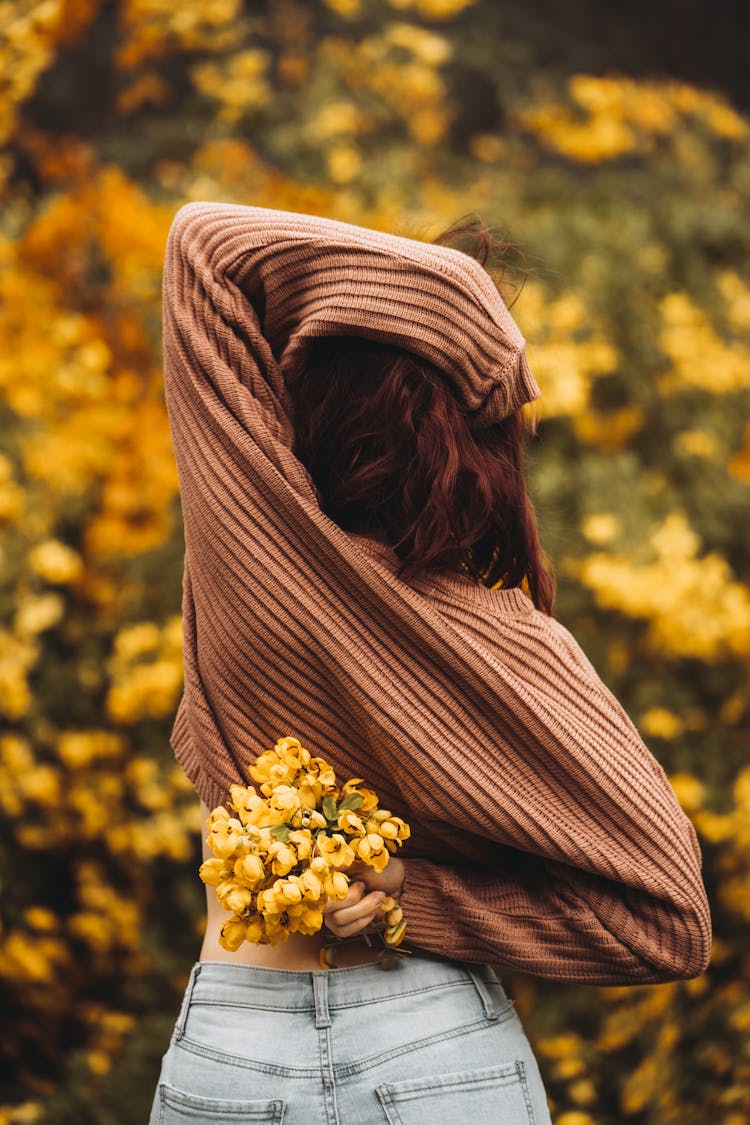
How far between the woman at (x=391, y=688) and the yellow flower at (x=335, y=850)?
102 mm

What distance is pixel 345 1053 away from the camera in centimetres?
103

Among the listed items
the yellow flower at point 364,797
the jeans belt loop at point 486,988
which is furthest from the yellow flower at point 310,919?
the jeans belt loop at point 486,988

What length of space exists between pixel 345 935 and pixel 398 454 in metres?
0.48

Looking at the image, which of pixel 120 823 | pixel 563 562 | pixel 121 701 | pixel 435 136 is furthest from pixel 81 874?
pixel 435 136

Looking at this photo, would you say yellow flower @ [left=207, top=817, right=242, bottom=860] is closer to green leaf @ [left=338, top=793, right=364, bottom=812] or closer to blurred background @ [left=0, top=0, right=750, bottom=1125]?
green leaf @ [left=338, top=793, right=364, bottom=812]

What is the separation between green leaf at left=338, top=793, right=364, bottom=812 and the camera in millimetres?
1004

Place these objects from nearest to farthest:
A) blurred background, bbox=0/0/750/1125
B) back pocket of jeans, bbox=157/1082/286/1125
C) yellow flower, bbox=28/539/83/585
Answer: back pocket of jeans, bbox=157/1082/286/1125, blurred background, bbox=0/0/750/1125, yellow flower, bbox=28/539/83/585

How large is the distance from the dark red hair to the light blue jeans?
1.41 feet

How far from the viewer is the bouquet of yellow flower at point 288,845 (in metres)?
0.93

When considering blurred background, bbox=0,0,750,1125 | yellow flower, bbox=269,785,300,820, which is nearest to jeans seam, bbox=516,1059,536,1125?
yellow flower, bbox=269,785,300,820

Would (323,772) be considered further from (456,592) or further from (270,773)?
(456,592)

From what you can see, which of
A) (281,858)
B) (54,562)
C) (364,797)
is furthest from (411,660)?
(54,562)

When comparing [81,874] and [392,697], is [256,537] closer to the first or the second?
[392,697]

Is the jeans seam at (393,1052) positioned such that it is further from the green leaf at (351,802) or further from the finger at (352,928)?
the green leaf at (351,802)
